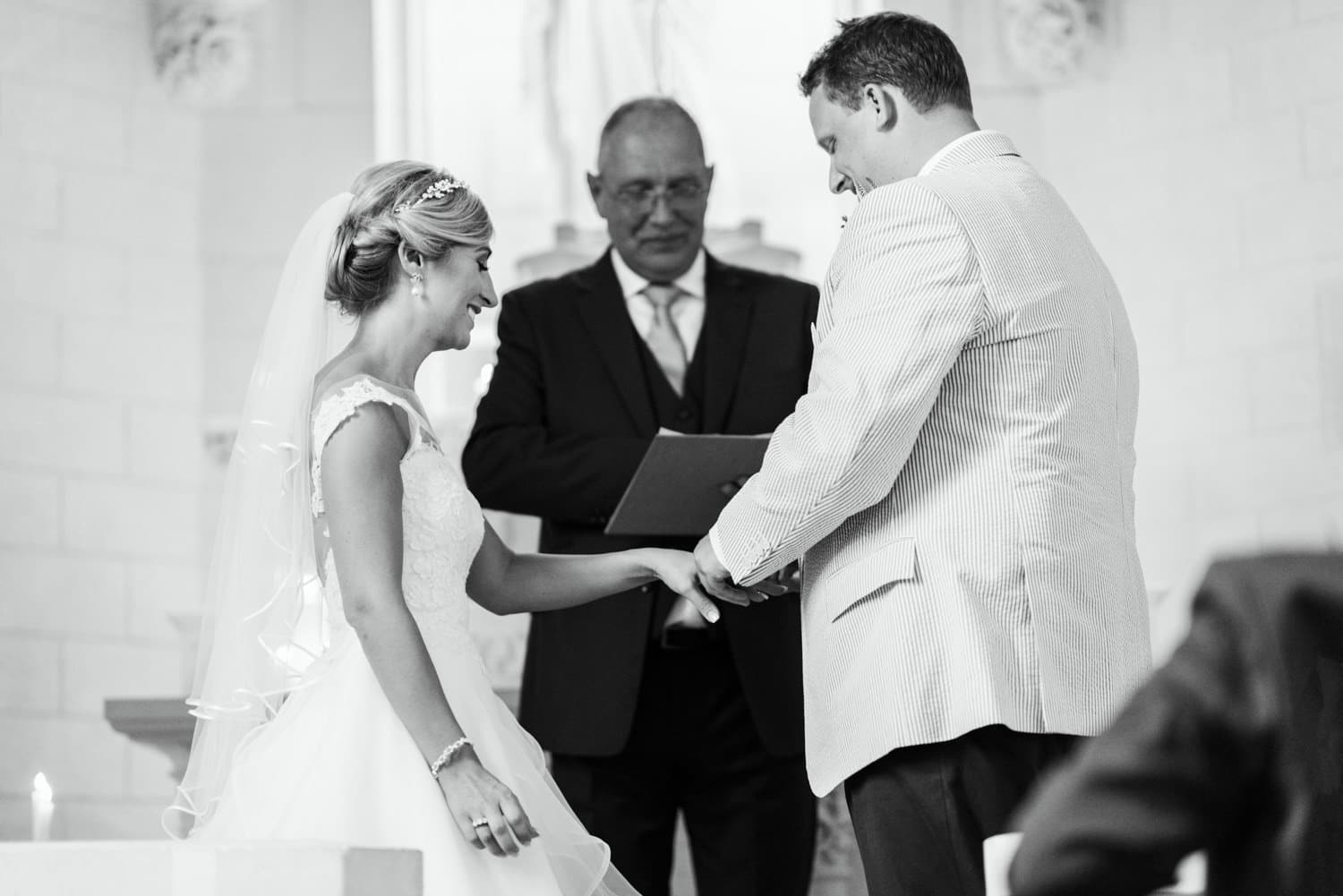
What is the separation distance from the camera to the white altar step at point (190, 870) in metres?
1.80

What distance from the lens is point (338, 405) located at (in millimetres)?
2617

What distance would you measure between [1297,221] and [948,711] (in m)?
3.21

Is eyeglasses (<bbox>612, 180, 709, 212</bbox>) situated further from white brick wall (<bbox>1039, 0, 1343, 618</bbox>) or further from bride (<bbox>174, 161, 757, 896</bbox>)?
white brick wall (<bbox>1039, 0, 1343, 618</bbox>)

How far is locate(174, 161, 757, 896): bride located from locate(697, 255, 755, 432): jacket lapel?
0.73 meters

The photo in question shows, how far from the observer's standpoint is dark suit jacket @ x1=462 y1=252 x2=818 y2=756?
3455mm

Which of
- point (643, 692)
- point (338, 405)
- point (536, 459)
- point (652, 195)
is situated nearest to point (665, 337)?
point (652, 195)

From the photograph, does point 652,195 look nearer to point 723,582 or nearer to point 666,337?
point 666,337

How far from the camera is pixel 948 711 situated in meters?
2.39

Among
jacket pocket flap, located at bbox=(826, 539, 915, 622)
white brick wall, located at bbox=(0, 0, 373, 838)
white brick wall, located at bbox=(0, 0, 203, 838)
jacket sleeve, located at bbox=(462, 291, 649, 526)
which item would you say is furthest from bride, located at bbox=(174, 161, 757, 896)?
white brick wall, located at bbox=(0, 0, 203, 838)

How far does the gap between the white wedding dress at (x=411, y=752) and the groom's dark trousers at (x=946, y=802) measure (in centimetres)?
47

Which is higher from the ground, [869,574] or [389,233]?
[389,233]

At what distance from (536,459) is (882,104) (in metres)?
1.13

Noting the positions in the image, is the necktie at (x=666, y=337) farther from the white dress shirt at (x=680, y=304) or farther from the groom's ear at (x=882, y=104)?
the groom's ear at (x=882, y=104)

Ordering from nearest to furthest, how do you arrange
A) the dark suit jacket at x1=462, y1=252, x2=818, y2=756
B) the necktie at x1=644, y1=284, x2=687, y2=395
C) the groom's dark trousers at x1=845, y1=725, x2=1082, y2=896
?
the groom's dark trousers at x1=845, y1=725, x2=1082, y2=896, the dark suit jacket at x1=462, y1=252, x2=818, y2=756, the necktie at x1=644, y1=284, x2=687, y2=395
